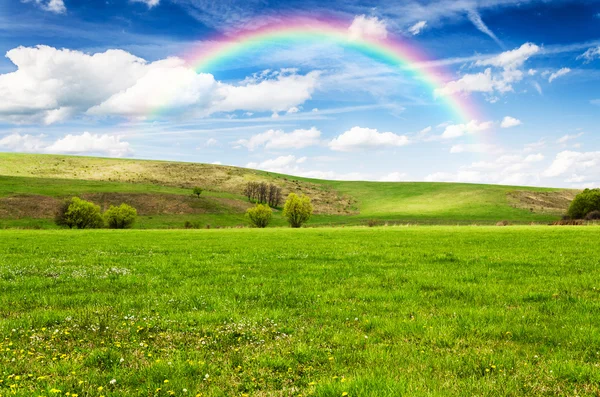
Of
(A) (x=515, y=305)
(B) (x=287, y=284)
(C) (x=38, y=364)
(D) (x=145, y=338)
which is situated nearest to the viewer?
(C) (x=38, y=364)

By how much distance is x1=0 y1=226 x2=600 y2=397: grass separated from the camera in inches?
275

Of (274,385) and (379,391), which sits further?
(274,385)

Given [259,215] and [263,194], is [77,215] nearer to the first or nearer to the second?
[259,215]

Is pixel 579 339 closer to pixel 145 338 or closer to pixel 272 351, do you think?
pixel 272 351

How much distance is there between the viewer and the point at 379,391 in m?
6.47

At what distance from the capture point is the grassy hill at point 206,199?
4626 inches

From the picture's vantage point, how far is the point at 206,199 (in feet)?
468

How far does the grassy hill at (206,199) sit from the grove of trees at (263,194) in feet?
19.2

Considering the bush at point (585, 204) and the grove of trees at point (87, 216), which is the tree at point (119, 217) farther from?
the bush at point (585, 204)

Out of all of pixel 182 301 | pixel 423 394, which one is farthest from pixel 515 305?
pixel 182 301

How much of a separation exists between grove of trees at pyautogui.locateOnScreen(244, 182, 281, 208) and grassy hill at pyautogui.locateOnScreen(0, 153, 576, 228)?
585cm

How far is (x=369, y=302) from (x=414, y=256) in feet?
36.8

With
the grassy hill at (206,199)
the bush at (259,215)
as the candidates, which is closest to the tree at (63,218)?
the grassy hill at (206,199)

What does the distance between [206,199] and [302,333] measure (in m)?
137
